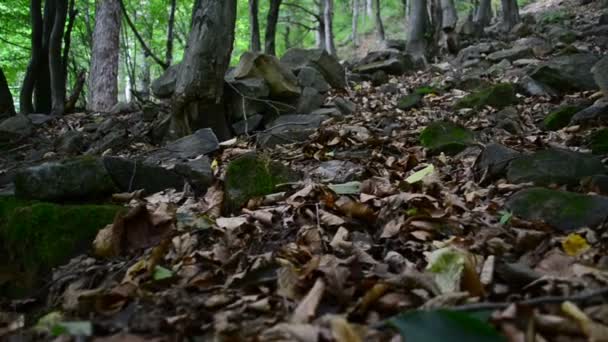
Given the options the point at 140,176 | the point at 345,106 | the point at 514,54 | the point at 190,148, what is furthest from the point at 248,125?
the point at 514,54

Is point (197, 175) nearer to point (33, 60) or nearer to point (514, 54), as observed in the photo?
point (33, 60)

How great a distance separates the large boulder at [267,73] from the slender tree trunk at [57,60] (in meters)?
3.18

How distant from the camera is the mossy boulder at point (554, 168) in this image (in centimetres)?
279

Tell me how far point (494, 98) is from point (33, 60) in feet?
21.8

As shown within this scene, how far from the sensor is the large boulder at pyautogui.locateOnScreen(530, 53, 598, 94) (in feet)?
18.2

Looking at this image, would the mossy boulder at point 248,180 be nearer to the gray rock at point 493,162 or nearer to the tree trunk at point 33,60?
the gray rock at point 493,162

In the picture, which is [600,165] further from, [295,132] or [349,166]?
[295,132]

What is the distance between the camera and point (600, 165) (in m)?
2.84

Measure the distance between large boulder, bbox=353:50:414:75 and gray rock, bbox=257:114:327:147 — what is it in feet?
12.8

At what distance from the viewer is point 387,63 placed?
9.00 meters

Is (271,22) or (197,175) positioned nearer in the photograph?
(197,175)

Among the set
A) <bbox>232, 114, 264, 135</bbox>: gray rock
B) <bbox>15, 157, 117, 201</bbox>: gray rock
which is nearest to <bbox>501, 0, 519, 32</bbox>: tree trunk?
<bbox>232, 114, 264, 135</bbox>: gray rock

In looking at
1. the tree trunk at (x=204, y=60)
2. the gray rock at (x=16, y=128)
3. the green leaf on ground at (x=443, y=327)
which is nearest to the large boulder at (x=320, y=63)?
the tree trunk at (x=204, y=60)

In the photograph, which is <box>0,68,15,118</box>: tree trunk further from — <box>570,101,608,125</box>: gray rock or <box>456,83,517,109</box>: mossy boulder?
<box>570,101,608,125</box>: gray rock
